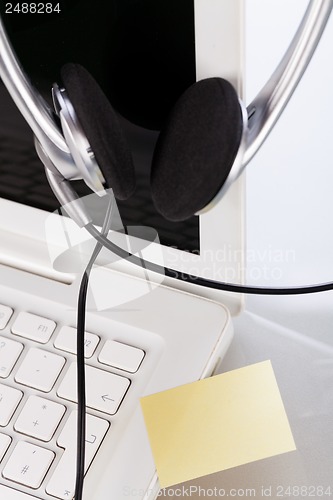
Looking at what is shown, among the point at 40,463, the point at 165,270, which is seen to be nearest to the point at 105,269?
the point at 165,270

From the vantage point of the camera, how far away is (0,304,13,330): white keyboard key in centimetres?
54

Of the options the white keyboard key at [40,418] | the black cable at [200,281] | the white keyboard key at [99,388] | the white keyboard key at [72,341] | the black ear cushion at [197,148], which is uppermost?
the black ear cushion at [197,148]

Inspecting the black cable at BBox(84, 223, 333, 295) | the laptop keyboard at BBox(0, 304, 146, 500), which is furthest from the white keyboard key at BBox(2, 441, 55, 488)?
the black cable at BBox(84, 223, 333, 295)

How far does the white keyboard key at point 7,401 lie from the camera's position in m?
0.49

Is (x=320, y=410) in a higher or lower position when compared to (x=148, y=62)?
lower

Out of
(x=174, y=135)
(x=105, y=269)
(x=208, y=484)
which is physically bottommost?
(x=208, y=484)

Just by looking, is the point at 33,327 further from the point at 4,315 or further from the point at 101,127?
the point at 101,127

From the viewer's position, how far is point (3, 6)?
1.50ft

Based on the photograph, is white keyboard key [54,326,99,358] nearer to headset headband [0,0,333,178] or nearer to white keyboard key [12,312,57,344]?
white keyboard key [12,312,57,344]

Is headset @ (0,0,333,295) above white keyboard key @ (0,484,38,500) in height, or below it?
above

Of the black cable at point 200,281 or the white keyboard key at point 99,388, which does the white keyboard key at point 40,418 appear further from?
the black cable at point 200,281

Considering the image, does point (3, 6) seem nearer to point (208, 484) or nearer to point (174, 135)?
point (174, 135)

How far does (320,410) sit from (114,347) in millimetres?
157

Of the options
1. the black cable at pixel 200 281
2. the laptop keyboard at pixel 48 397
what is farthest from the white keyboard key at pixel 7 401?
the black cable at pixel 200 281
